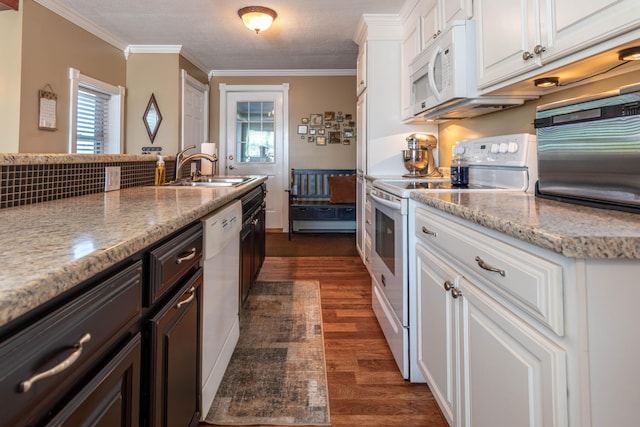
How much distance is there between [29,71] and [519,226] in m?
3.79

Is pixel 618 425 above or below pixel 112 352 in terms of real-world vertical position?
below

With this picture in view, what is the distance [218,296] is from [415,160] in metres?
2.08

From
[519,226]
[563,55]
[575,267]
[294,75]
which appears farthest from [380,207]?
[294,75]

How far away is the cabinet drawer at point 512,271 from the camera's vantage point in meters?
0.71

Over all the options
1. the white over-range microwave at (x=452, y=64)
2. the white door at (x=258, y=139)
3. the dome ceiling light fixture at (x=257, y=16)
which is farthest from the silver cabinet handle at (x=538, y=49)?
the white door at (x=258, y=139)

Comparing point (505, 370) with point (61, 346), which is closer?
point (61, 346)

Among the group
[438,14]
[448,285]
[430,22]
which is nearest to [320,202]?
[430,22]

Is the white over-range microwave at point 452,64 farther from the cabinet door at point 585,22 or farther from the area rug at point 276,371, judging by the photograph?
the area rug at point 276,371

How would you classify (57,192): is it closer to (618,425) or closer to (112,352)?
(112,352)

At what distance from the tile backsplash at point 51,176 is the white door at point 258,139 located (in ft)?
12.2

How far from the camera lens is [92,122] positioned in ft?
13.4

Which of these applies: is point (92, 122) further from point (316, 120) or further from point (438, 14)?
point (438, 14)

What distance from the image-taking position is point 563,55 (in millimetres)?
1194

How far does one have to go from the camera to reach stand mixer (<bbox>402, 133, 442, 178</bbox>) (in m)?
3.00
